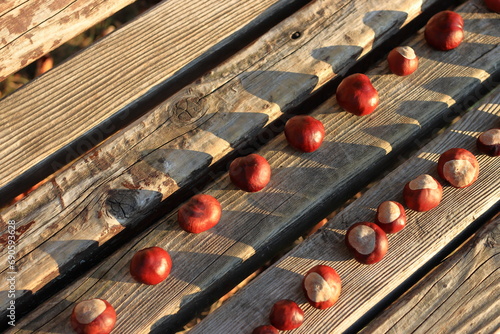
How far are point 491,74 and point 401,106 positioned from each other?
1.71 feet

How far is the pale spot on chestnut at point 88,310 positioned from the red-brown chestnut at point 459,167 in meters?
1.71

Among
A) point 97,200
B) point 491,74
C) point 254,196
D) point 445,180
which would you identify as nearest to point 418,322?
point 445,180

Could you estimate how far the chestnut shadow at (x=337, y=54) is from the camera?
2.71 metres

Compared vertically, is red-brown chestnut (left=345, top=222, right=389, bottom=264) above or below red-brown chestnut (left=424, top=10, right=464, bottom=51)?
below

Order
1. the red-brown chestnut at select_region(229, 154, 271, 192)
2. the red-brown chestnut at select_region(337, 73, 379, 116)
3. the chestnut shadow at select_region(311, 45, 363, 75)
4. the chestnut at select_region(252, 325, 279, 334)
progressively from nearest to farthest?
the chestnut at select_region(252, 325, 279, 334) < the red-brown chestnut at select_region(229, 154, 271, 192) < the red-brown chestnut at select_region(337, 73, 379, 116) < the chestnut shadow at select_region(311, 45, 363, 75)

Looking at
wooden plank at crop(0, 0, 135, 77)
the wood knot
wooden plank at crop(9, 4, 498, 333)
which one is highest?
wooden plank at crop(0, 0, 135, 77)

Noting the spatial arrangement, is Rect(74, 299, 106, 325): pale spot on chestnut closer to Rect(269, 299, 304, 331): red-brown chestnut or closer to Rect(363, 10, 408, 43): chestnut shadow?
Rect(269, 299, 304, 331): red-brown chestnut

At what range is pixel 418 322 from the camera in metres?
2.37

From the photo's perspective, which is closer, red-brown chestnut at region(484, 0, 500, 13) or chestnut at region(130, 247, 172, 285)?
chestnut at region(130, 247, 172, 285)

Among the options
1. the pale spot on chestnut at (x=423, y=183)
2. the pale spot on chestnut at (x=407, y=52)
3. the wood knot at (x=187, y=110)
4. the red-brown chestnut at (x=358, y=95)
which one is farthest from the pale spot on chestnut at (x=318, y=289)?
the pale spot on chestnut at (x=407, y=52)

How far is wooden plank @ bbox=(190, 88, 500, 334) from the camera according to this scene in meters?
2.37

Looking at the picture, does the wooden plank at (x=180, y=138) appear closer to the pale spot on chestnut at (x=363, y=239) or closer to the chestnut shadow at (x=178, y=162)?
the chestnut shadow at (x=178, y=162)

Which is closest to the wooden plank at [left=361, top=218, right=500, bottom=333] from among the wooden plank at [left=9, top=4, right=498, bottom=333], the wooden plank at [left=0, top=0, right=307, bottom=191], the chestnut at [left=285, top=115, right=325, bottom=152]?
the wooden plank at [left=9, top=4, right=498, bottom=333]

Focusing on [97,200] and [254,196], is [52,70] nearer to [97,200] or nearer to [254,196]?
[97,200]
